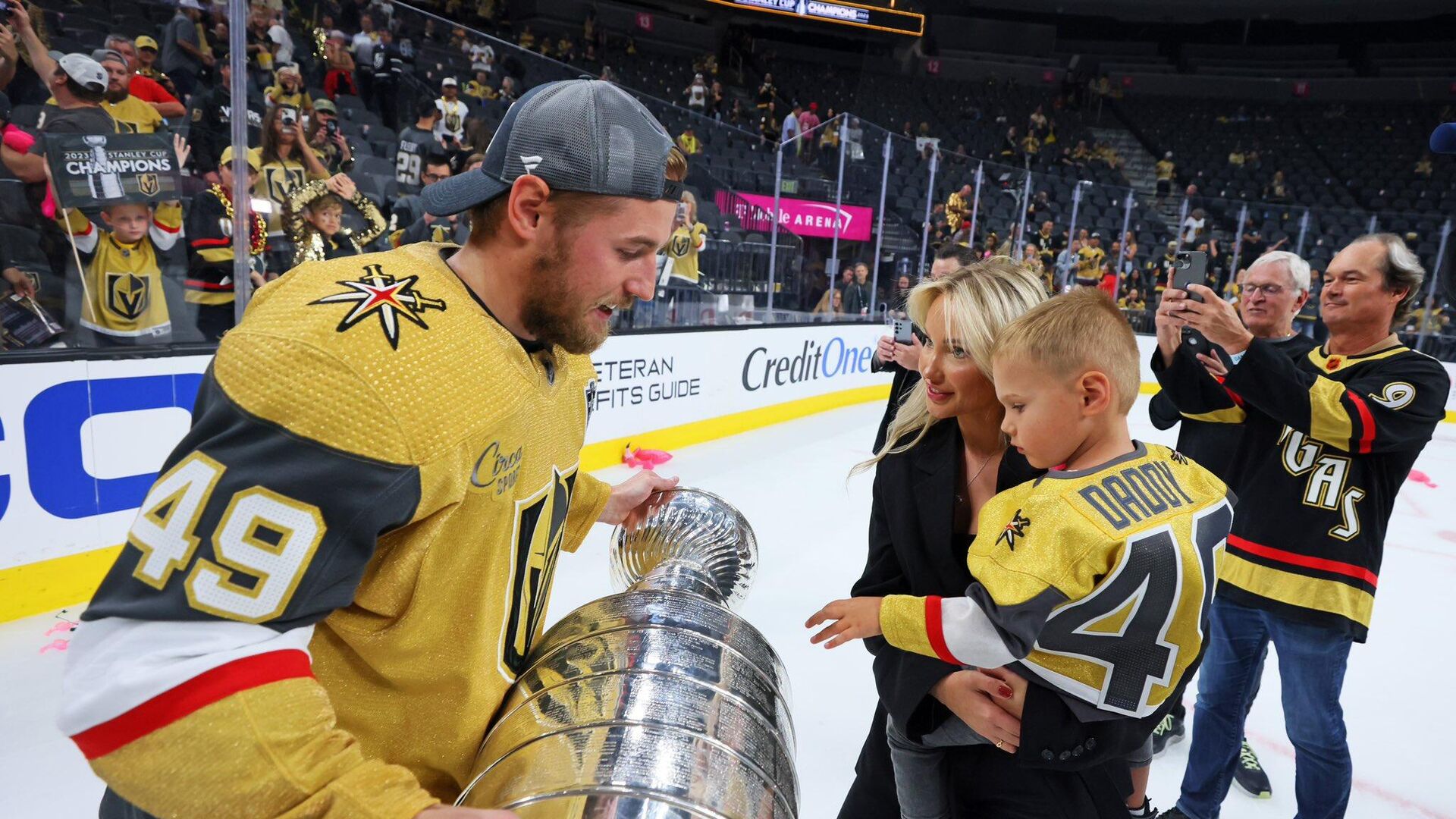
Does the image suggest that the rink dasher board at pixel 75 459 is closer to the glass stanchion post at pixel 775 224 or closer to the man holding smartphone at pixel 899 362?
the man holding smartphone at pixel 899 362

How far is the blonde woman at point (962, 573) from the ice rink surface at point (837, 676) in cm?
56

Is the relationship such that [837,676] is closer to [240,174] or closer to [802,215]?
[240,174]

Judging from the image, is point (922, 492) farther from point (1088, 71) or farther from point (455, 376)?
point (1088, 71)

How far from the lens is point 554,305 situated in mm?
903

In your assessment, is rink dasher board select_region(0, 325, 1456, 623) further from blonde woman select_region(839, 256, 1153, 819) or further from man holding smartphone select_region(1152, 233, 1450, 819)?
man holding smartphone select_region(1152, 233, 1450, 819)

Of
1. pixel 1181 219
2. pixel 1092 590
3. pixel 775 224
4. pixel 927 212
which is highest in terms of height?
pixel 1181 219

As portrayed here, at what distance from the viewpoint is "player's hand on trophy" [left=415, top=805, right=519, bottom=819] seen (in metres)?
0.63

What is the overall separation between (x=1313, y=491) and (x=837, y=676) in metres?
1.55

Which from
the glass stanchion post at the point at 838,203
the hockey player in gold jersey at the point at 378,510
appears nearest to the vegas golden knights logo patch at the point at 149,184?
the hockey player in gold jersey at the point at 378,510

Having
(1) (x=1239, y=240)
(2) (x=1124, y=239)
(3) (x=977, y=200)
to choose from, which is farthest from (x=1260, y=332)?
(1) (x=1239, y=240)

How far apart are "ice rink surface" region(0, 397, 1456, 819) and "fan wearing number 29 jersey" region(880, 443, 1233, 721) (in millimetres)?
825

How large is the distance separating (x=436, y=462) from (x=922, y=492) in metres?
0.73

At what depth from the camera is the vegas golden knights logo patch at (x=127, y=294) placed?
2889 mm

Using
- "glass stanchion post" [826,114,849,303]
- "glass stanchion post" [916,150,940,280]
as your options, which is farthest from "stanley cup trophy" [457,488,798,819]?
"glass stanchion post" [916,150,940,280]
